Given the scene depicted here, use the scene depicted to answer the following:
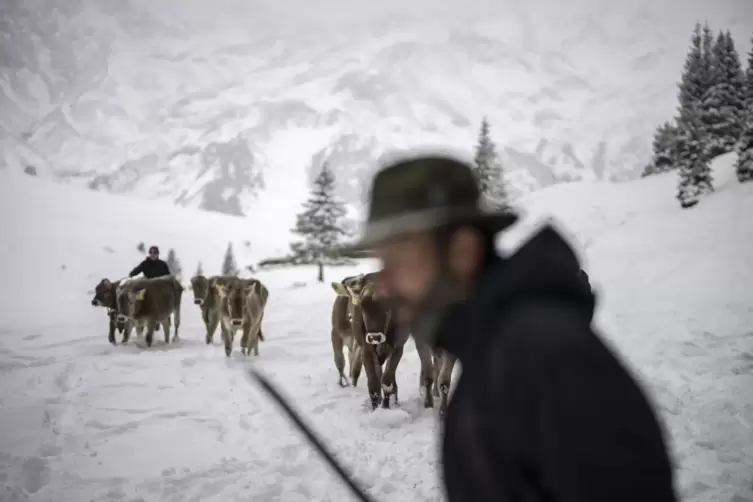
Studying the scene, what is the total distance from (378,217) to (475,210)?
30 cm

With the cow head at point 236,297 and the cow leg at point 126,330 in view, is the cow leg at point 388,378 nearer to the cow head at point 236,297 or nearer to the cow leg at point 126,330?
the cow head at point 236,297

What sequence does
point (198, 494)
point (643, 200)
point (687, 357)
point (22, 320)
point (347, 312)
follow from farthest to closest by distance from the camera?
point (643, 200), point (22, 320), point (347, 312), point (687, 357), point (198, 494)

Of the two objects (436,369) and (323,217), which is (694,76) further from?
(323,217)

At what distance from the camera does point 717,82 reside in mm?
15086

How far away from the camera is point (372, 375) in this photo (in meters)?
5.92

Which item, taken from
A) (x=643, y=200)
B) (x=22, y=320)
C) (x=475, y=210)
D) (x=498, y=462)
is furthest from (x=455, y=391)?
(x=643, y=200)

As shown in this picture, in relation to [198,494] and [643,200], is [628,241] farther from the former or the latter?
[198,494]

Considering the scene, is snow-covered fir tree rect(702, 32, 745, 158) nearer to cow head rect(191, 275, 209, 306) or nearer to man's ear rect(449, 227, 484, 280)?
cow head rect(191, 275, 209, 306)

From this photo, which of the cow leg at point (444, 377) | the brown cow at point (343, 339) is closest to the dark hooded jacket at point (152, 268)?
the brown cow at point (343, 339)

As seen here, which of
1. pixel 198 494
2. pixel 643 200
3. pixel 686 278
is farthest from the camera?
pixel 643 200

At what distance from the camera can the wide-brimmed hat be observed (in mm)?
1302

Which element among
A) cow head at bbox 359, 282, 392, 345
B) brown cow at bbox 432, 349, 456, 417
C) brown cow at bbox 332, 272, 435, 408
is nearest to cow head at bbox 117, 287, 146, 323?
brown cow at bbox 332, 272, 435, 408

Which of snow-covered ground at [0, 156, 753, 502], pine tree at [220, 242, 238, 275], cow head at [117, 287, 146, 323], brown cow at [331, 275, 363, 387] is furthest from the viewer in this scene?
pine tree at [220, 242, 238, 275]

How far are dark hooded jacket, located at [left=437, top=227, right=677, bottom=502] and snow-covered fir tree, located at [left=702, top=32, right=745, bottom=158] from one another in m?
15.5
